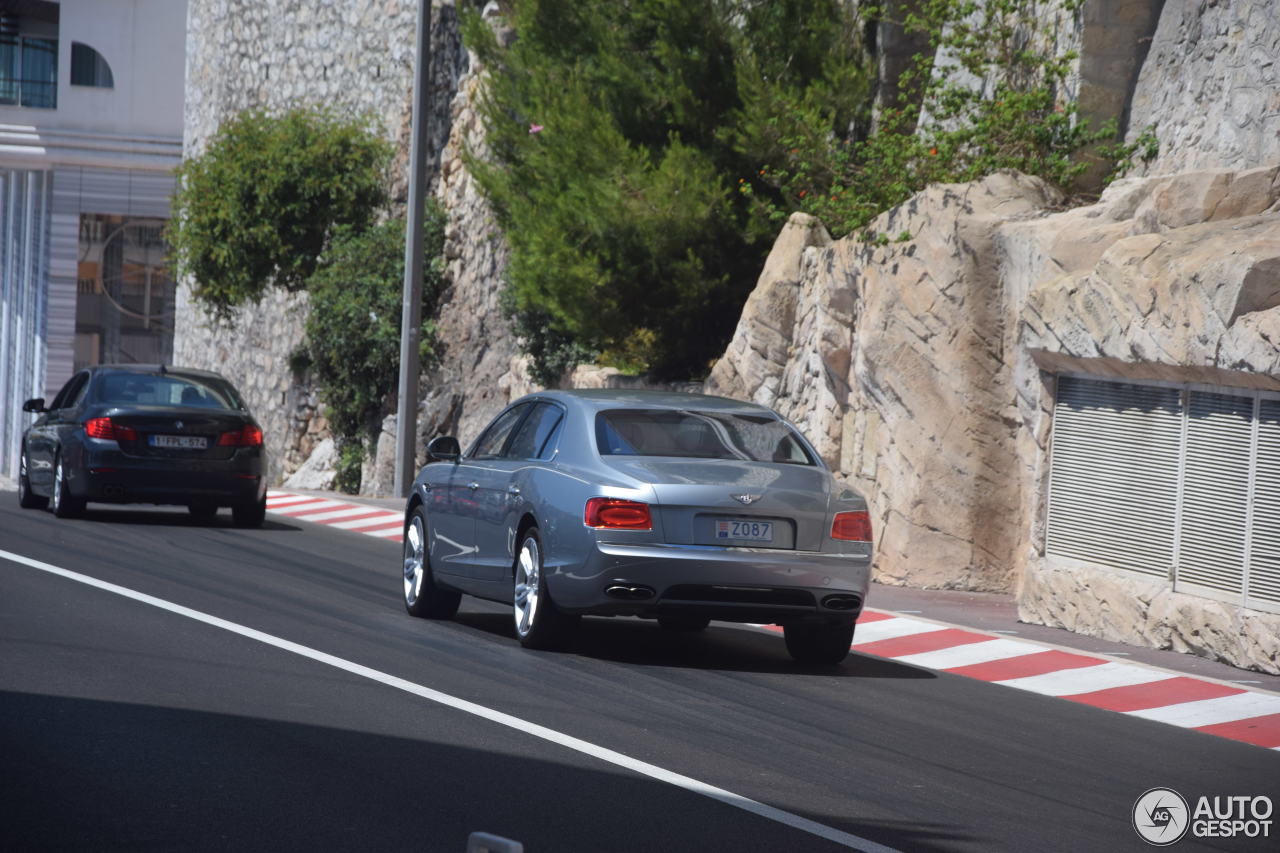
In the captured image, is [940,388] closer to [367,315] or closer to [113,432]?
[113,432]

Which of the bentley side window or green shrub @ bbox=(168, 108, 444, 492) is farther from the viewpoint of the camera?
green shrub @ bbox=(168, 108, 444, 492)

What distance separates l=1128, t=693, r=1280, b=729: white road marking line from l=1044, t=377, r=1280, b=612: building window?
118 centimetres

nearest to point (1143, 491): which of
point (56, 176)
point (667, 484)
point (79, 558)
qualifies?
point (667, 484)

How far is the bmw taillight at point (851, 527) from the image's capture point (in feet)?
32.8

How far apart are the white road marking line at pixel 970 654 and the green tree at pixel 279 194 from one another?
2036cm

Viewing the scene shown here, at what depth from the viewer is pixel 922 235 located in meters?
15.2

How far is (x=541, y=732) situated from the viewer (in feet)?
25.3

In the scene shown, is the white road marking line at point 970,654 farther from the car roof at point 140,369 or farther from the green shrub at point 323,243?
the green shrub at point 323,243

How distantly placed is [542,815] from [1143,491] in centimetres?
722

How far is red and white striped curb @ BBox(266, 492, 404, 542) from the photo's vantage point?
1934cm

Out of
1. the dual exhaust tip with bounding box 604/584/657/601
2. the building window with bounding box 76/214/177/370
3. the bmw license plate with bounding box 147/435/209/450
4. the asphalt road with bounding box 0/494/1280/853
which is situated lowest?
the asphalt road with bounding box 0/494/1280/853

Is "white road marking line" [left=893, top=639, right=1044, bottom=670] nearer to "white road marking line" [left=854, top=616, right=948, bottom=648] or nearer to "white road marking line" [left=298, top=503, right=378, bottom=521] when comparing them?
"white road marking line" [left=854, top=616, right=948, bottom=648]

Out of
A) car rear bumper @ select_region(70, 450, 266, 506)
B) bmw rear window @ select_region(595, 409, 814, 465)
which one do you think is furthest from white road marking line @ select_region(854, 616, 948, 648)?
car rear bumper @ select_region(70, 450, 266, 506)

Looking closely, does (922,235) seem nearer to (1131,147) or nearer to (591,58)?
(1131,147)
